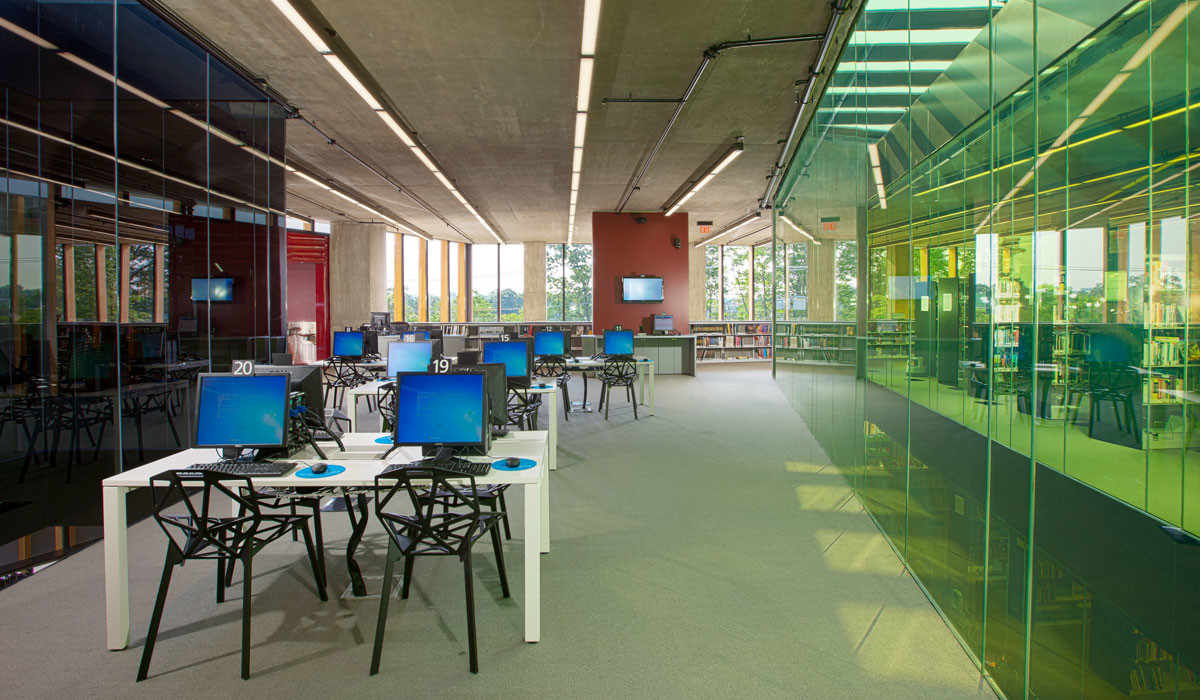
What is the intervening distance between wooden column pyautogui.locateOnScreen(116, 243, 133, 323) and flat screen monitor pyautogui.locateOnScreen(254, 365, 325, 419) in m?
2.20

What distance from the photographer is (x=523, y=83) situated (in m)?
6.62

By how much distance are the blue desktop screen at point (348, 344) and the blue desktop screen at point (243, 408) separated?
6.25 metres

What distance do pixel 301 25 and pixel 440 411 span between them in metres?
4.13

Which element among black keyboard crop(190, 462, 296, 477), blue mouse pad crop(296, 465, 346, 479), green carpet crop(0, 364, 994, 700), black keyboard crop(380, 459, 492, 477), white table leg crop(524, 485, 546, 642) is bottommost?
green carpet crop(0, 364, 994, 700)

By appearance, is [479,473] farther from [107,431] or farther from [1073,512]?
[107,431]

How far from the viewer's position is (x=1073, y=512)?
1.62 metres

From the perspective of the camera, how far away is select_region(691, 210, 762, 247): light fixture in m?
15.0

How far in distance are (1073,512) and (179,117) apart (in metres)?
7.06

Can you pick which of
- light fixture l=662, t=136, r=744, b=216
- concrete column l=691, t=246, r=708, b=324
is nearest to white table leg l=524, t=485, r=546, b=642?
light fixture l=662, t=136, r=744, b=216

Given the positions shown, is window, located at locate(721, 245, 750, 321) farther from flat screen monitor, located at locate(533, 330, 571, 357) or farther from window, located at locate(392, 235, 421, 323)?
flat screen monitor, located at locate(533, 330, 571, 357)

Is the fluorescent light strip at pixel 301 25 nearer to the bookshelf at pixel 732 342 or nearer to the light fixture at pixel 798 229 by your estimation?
the light fixture at pixel 798 229

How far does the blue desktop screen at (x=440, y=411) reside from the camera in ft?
10.5

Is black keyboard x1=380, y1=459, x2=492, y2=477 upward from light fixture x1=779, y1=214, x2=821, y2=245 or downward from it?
downward

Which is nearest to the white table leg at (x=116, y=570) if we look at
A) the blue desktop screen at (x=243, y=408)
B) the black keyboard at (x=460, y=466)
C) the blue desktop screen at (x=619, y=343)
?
the blue desktop screen at (x=243, y=408)
